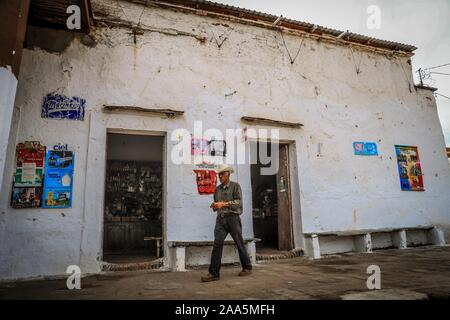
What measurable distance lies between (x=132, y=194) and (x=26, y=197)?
14.4 feet

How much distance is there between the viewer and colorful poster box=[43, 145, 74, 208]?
5773 millimetres

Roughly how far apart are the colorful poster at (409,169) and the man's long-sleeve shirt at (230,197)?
5.97 m

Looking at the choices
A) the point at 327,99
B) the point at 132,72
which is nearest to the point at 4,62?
the point at 132,72

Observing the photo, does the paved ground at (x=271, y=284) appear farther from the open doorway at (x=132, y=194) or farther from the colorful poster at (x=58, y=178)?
the open doorway at (x=132, y=194)

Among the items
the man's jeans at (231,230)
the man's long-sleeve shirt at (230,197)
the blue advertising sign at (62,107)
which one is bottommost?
Answer: the man's jeans at (231,230)

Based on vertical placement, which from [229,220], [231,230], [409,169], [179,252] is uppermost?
[409,169]

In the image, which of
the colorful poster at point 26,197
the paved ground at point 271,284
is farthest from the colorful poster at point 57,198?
the paved ground at point 271,284

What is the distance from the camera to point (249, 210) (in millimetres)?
7102

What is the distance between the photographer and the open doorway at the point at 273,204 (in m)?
7.88

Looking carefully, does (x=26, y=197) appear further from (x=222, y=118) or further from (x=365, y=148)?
(x=365, y=148)

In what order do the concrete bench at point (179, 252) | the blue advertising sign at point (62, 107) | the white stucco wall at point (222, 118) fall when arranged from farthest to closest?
1. the blue advertising sign at point (62, 107)
2. the concrete bench at point (179, 252)
3. the white stucco wall at point (222, 118)

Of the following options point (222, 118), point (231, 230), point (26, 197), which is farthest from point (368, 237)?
point (26, 197)

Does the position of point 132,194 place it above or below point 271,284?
above

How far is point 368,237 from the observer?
7.76 meters
